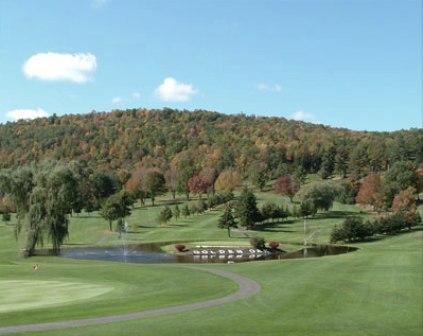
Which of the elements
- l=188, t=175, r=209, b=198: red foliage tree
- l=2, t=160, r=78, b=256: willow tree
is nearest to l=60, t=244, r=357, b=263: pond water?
l=2, t=160, r=78, b=256: willow tree

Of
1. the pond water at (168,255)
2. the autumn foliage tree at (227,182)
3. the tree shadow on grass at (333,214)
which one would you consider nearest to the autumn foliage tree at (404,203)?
the tree shadow on grass at (333,214)

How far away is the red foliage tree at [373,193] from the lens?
12762 cm

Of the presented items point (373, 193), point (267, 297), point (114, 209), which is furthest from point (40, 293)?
point (373, 193)

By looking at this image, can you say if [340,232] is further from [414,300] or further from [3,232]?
[3,232]

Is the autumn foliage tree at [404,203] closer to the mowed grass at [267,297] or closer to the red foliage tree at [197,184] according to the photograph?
the mowed grass at [267,297]

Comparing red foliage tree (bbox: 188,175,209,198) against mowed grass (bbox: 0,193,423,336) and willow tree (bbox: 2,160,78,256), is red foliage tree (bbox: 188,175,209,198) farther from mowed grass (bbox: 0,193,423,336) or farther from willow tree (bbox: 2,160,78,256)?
willow tree (bbox: 2,160,78,256)

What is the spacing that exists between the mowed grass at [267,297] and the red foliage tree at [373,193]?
2591 inches

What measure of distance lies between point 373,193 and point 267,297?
104 meters

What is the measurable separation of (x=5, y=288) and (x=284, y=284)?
2069 centimetres

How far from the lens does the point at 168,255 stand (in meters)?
84.3

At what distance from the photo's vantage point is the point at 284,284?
3962cm

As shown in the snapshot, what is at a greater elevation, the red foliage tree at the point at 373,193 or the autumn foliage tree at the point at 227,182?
the autumn foliage tree at the point at 227,182

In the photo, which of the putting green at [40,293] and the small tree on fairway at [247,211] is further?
the small tree on fairway at [247,211]

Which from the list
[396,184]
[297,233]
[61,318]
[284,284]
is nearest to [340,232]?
[297,233]
